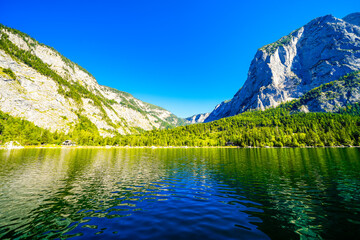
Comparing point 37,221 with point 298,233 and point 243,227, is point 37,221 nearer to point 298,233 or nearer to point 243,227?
point 243,227

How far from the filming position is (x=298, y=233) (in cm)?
1055

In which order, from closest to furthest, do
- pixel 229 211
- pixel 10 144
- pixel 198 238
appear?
pixel 198 238 → pixel 229 211 → pixel 10 144

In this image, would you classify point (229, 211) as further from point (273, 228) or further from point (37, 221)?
point (37, 221)

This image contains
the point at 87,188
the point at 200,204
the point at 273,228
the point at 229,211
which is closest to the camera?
the point at 273,228

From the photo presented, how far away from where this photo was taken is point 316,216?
13.2m

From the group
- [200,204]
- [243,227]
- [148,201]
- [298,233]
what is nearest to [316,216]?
[298,233]

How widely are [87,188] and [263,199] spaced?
24043mm

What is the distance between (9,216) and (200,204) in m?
17.3

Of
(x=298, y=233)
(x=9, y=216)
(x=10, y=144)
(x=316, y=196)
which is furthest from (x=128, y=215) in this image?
(x=10, y=144)

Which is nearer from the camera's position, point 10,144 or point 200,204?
point 200,204

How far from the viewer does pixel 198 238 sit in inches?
395

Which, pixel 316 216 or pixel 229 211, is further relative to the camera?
pixel 229 211

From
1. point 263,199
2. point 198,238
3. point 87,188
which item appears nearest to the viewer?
point 198,238

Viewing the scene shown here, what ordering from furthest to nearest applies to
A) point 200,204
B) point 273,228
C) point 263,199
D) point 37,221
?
point 263,199, point 200,204, point 37,221, point 273,228
